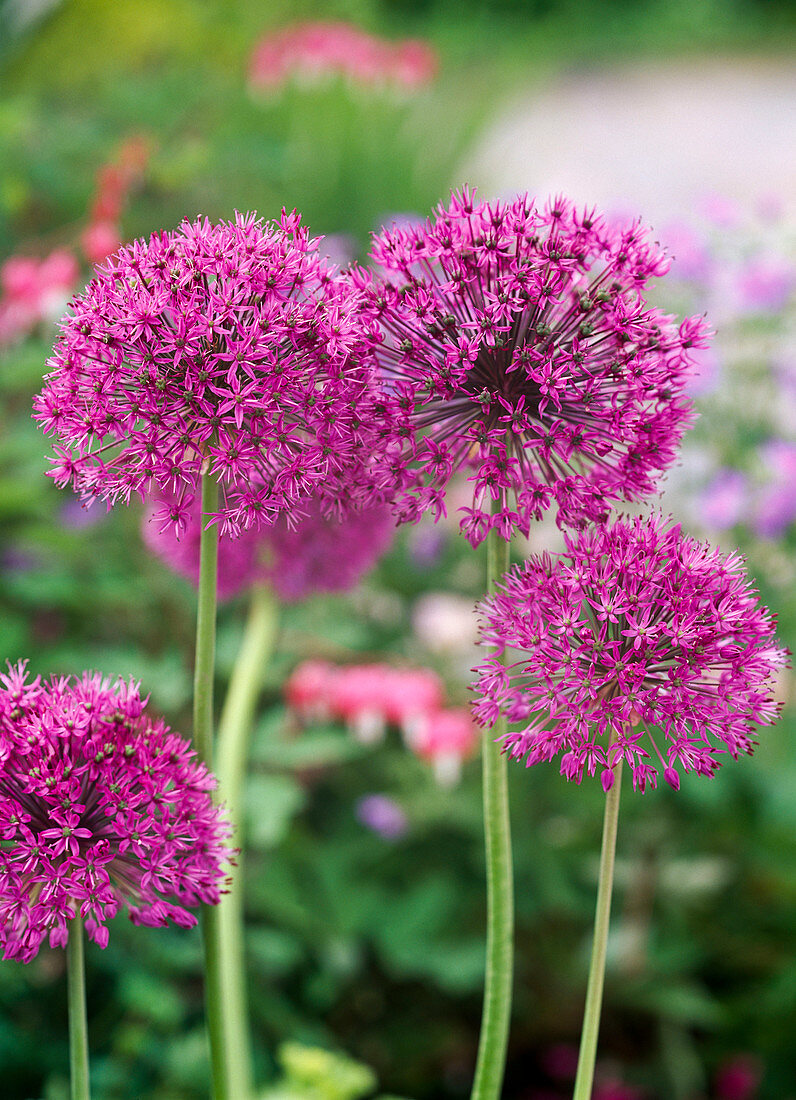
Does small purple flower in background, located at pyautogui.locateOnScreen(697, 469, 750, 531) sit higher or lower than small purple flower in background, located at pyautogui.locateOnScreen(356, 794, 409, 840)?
higher

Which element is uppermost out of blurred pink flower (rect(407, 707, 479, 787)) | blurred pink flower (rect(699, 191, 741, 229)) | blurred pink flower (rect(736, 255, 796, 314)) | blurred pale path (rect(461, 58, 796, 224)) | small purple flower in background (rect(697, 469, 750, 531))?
blurred pale path (rect(461, 58, 796, 224))

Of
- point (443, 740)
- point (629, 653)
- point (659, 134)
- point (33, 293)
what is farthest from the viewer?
point (659, 134)

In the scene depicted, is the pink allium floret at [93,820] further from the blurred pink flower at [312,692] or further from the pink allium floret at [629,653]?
the blurred pink flower at [312,692]

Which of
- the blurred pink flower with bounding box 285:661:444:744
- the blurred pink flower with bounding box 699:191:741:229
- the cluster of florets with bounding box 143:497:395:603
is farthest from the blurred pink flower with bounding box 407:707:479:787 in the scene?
the blurred pink flower with bounding box 699:191:741:229

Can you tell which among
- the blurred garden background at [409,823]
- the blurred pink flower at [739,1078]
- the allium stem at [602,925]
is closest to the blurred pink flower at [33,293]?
the blurred garden background at [409,823]

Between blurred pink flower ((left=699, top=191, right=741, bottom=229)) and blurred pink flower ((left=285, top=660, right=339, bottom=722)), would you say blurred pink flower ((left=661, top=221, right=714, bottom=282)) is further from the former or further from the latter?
blurred pink flower ((left=285, top=660, right=339, bottom=722))

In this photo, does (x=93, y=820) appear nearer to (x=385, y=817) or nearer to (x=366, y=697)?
(x=366, y=697)

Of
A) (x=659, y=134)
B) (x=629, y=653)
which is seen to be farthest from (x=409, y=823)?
(x=659, y=134)
